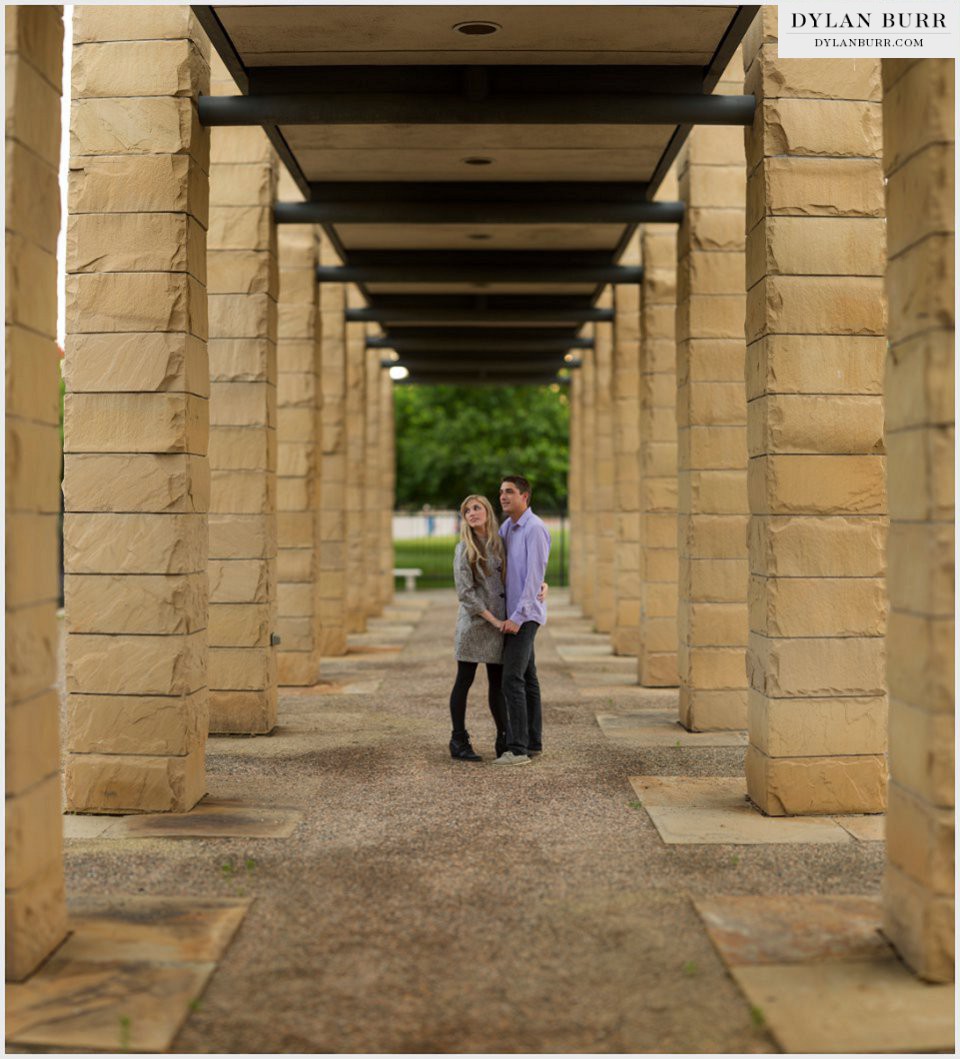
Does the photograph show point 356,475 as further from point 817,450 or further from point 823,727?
point 823,727

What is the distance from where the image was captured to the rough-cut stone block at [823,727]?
729 centimetres

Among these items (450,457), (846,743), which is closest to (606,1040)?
(846,743)

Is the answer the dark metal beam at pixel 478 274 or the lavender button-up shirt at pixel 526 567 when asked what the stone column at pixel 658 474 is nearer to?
the dark metal beam at pixel 478 274

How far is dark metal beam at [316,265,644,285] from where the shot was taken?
13.3 meters

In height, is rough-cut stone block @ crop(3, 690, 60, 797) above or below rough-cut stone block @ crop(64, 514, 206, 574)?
below

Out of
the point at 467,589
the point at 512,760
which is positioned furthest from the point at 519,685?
the point at 467,589

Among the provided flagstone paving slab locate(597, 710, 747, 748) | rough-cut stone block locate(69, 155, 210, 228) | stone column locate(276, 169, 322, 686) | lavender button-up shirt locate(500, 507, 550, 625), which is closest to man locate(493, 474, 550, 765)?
lavender button-up shirt locate(500, 507, 550, 625)

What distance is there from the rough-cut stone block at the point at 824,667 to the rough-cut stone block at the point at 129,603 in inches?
136

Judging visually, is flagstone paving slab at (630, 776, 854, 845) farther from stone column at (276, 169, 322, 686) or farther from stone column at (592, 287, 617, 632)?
stone column at (592, 287, 617, 632)

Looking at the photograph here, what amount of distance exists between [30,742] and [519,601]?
4.35 m

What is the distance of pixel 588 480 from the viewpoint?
22.1 m

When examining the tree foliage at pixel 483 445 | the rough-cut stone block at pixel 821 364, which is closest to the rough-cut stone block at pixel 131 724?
the rough-cut stone block at pixel 821 364

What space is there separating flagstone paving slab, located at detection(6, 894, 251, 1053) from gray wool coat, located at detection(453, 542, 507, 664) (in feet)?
11.2

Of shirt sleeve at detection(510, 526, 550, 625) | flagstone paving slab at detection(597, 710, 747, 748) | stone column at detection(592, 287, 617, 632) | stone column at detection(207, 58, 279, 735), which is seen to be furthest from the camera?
stone column at detection(592, 287, 617, 632)
